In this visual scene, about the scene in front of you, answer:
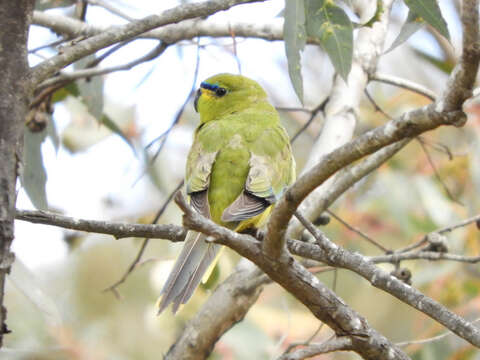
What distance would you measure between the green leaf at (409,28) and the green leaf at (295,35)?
0.41 m

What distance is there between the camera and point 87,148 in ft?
14.7

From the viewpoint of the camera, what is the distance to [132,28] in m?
2.03

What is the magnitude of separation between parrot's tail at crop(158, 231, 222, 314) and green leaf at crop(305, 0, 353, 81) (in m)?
0.76

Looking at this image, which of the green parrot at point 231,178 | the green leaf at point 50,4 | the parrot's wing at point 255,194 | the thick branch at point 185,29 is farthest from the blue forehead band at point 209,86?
the parrot's wing at point 255,194

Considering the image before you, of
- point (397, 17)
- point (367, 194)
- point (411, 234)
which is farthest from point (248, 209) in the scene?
point (397, 17)

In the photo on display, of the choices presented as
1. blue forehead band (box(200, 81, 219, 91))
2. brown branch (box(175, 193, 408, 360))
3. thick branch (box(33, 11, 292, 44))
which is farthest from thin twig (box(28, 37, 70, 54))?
brown branch (box(175, 193, 408, 360))

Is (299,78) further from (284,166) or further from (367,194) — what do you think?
(367,194)

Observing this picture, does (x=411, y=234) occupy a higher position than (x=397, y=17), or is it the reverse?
(x=397, y=17)

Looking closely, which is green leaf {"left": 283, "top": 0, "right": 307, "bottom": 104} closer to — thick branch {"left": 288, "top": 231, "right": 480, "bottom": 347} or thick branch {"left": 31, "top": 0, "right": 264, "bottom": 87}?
thick branch {"left": 31, "top": 0, "right": 264, "bottom": 87}

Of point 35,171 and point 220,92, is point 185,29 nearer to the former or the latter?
point 220,92

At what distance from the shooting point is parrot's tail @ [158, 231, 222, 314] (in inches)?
90.9

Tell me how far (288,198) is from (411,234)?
3.54 m

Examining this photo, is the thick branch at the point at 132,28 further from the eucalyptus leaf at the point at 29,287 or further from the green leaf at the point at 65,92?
the green leaf at the point at 65,92

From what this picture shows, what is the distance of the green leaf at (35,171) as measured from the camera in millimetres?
2934
